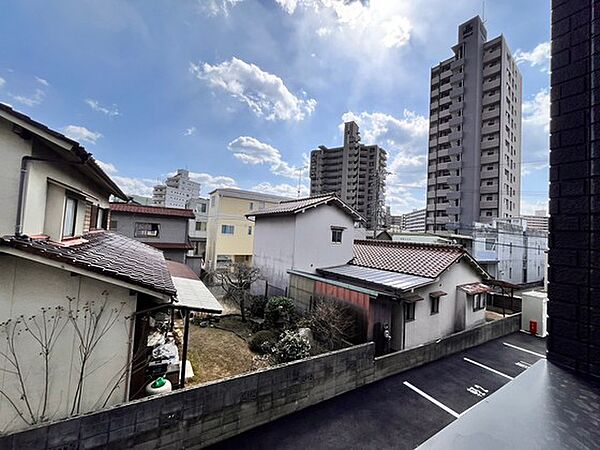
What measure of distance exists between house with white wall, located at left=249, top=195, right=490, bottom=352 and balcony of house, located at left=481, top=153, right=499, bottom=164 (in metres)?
28.4

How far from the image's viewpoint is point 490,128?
1374 inches

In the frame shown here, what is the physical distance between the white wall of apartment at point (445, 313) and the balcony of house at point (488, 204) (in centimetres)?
2745

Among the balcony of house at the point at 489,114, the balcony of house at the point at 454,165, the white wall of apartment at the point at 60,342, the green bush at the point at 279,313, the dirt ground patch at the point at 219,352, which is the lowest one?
the dirt ground patch at the point at 219,352

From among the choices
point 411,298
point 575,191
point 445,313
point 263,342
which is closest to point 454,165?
point 445,313

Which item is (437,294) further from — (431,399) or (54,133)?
(54,133)

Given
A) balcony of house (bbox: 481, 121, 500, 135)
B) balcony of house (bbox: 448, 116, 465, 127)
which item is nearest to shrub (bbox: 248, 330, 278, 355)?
balcony of house (bbox: 481, 121, 500, 135)

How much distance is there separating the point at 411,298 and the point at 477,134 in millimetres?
35895

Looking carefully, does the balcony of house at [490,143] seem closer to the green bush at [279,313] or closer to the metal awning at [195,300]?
the green bush at [279,313]

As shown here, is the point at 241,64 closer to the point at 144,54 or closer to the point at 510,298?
the point at 144,54

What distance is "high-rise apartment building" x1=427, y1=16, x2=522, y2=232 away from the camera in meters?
34.5

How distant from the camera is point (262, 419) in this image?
5762 millimetres

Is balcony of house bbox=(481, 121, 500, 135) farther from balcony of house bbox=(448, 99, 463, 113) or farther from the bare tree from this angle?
the bare tree

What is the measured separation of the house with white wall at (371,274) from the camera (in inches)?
357

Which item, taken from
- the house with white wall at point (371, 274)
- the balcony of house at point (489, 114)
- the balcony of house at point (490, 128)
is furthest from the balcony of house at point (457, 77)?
the house with white wall at point (371, 274)
